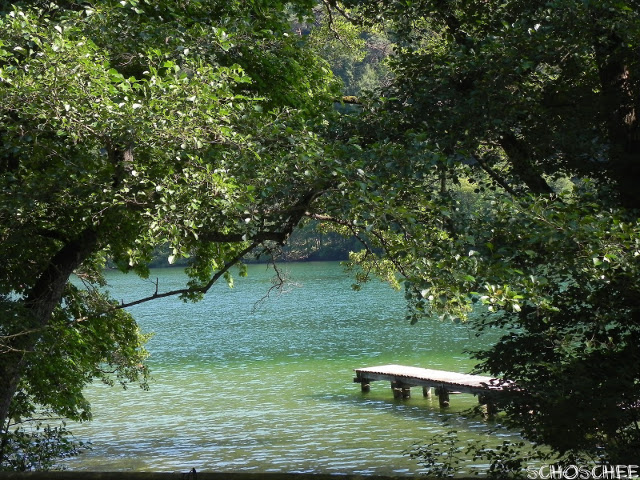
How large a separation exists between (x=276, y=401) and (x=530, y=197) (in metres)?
13.7

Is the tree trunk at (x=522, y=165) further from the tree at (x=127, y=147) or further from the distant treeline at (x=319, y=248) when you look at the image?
the distant treeline at (x=319, y=248)

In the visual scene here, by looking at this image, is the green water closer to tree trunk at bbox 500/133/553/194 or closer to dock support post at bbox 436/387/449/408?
dock support post at bbox 436/387/449/408

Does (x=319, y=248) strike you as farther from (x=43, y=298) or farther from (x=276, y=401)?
(x=43, y=298)

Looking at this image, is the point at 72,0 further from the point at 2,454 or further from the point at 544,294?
the point at 544,294

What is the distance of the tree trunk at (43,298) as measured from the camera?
8.84 m

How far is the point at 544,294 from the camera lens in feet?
21.6

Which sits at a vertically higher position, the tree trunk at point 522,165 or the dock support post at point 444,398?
the tree trunk at point 522,165

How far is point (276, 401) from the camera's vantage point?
1948 cm

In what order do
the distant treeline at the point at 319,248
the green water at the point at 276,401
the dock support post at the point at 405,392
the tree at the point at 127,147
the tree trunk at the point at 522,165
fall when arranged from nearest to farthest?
1. the tree at the point at 127,147
2. the tree trunk at the point at 522,165
3. the green water at the point at 276,401
4. the dock support post at the point at 405,392
5. the distant treeline at the point at 319,248

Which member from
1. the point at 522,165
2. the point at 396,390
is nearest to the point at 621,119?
the point at 522,165

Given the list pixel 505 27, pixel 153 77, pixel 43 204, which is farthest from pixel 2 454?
pixel 505 27

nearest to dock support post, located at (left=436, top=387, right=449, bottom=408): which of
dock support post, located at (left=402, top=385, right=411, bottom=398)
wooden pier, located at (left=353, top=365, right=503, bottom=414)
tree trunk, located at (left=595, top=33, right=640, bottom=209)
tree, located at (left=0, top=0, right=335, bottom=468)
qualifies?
wooden pier, located at (left=353, top=365, right=503, bottom=414)

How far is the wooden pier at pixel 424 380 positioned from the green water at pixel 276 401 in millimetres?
332

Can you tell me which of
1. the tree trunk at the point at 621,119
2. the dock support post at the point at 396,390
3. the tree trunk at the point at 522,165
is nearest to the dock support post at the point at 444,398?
the dock support post at the point at 396,390
